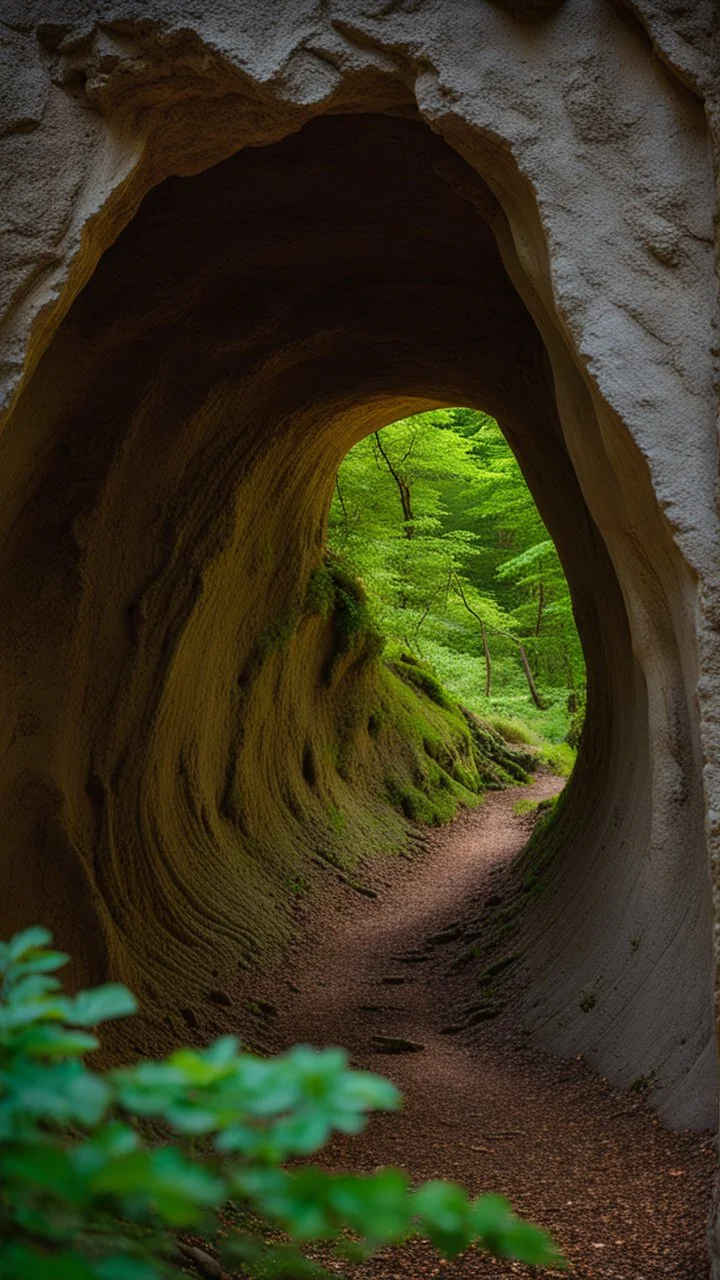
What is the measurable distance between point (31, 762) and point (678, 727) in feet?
12.7

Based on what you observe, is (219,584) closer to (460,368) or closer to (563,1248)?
(460,368)

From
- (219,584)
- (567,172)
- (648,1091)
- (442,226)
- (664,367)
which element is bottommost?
(648,1091)

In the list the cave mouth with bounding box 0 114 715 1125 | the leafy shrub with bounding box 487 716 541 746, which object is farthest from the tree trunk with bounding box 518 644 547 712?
the cave mouth with bounding box 0 114 715 1125

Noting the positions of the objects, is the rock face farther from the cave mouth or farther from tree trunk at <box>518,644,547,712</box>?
tree trunk at <box>518,644,547,712</box>

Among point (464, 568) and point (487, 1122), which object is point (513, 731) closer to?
point (464, 568)

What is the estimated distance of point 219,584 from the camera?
8773 mm

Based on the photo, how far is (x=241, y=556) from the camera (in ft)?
30.5

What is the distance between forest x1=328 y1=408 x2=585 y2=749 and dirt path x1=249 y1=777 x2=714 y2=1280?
4790mm

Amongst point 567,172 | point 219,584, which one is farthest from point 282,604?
point 567,172

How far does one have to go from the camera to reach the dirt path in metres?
3.77

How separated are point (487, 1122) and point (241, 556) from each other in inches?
203

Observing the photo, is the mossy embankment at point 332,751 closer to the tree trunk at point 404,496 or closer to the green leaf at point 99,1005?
the tree trunk at point 404,496

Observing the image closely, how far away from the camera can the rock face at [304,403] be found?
12.3ft

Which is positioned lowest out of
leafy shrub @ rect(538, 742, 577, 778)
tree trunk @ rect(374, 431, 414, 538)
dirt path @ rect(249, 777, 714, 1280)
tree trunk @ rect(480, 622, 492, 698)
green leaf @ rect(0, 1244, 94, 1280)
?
dirt path @ rect(249, 777, 714, 1280)
